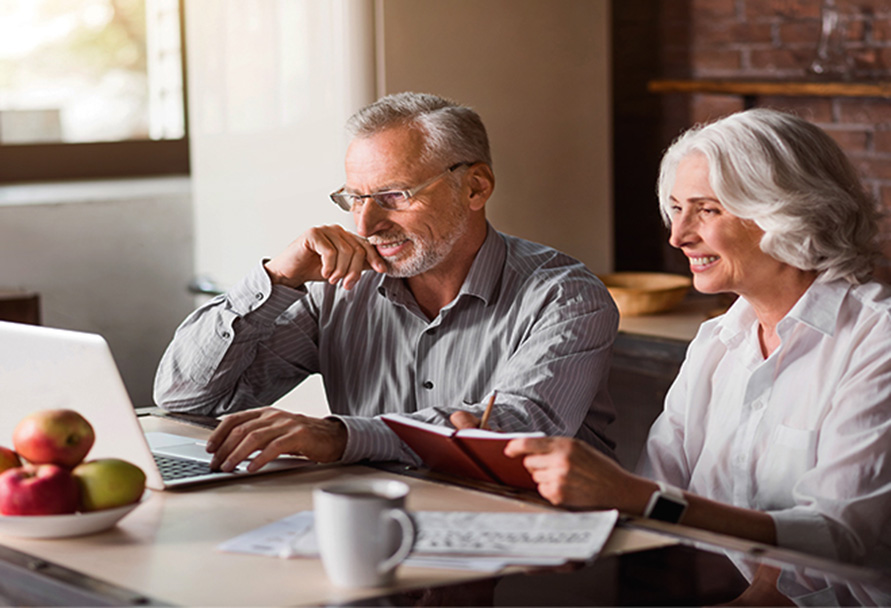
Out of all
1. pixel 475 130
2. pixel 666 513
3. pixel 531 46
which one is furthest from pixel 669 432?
pixel 531 46

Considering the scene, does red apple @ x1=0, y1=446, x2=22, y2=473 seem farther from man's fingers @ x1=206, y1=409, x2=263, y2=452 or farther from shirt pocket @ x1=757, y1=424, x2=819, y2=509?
shirt pocket @ x1=757, y1=424, x2=819, y2=509

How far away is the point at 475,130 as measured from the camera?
2.16 metres

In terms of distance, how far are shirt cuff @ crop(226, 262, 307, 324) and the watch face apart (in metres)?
0.90

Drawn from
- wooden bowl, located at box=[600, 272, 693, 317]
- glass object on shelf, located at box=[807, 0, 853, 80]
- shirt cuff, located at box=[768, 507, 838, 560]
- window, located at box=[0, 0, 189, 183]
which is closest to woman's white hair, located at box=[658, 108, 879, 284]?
shirt cuff, located at box=[768, 507, 838, 560]

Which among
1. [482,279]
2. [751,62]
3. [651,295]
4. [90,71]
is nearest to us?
[482,279]

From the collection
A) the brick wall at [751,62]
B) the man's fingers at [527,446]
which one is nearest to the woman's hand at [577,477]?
the man's fingers at [527,446]

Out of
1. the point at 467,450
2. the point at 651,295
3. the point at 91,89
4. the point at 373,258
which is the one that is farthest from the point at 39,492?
the point at 91,89

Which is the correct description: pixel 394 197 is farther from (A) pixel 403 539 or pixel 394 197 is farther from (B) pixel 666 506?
(A) pixel 403 539

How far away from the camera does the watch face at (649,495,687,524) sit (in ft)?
4.72

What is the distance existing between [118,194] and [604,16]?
1562 mm

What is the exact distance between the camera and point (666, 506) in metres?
1.44

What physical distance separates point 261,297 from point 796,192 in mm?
925

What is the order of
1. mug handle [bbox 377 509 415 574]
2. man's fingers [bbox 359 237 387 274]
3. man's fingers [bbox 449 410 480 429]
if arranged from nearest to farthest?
mug handle [bbox 377 509 415 574]
man's fingers [bbox 449 410 480 429]
man's fingers [bbox 359 237 387 274]

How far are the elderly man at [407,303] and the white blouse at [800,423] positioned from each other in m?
0.21
